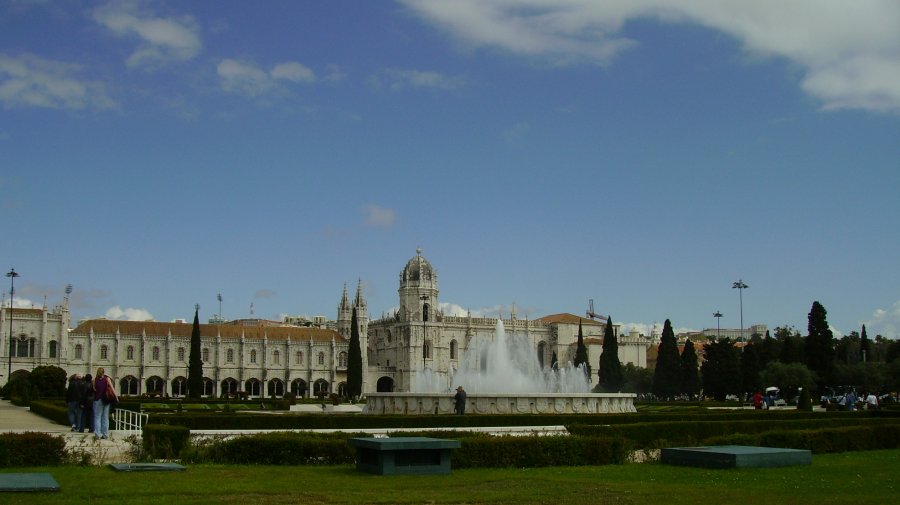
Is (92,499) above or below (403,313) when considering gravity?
below

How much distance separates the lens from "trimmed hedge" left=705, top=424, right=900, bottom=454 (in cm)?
1922

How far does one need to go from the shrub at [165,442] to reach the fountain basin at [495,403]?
14.4m

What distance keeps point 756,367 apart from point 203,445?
56.9m

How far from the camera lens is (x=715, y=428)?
22.6 meters

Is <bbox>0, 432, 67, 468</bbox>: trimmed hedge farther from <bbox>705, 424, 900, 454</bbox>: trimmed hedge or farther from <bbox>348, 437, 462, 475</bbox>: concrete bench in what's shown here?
<bbox>705, 424, 900, 454</bbox>: trimmed hedge

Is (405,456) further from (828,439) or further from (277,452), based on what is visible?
(828,439)

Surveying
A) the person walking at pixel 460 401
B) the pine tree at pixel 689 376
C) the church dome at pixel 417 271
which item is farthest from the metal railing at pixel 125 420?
the church dome at pixel 417 271

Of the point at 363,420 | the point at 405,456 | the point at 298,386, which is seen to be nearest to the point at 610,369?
the point at 298,386

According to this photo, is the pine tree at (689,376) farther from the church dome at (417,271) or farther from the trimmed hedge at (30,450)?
the trimmed hedge at (30,450)

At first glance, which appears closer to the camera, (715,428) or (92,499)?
(92,499)

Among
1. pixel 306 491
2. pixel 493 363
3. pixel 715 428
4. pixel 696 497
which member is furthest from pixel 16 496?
pixel 493 363

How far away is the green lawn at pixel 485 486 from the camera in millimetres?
11750

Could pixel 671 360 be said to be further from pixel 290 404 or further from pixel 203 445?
pixel 203 445

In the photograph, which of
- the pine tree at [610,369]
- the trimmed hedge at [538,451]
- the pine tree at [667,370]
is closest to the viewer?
the trimmed hedge at [538,451]
